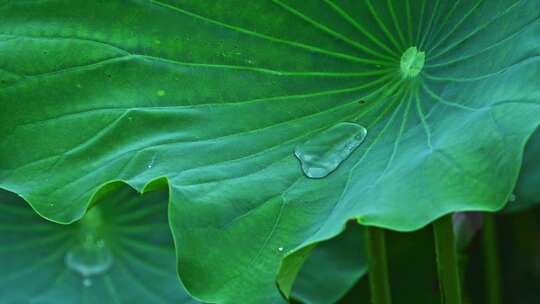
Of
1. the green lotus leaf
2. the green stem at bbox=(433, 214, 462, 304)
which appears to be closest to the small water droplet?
the green lotus leaf

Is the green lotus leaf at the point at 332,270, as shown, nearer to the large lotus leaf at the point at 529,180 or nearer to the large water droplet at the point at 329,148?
the large lotus leaf at the point at 529,180

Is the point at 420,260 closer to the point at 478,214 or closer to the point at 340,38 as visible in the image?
the point at 478,214

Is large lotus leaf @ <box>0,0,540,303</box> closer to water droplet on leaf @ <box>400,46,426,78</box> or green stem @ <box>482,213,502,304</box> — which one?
water droplet on leaf @ <box>400,46,426,78</box>

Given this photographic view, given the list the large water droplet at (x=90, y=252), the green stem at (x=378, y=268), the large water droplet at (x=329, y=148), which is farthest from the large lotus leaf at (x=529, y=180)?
the large water droplet at (x=90, y=252)

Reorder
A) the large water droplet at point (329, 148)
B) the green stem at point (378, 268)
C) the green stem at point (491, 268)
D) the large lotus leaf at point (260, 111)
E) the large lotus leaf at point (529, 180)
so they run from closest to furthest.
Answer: the large lotus leaf at point (260, 111), the large water droplet at point (329, 148), the green stem at point (378, 268), the large lotus leaf at point (529, 180), the green stem at point (491, 268)

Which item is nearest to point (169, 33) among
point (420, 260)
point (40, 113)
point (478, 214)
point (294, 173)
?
point (40, 113)

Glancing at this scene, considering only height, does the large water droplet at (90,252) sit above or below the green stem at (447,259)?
below

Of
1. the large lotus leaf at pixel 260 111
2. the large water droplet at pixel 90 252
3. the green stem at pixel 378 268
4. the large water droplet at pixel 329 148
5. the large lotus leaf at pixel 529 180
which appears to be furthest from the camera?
the large water droplet at pixel 90 252

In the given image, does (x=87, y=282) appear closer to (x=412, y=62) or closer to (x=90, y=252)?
(x=90, y=252)
